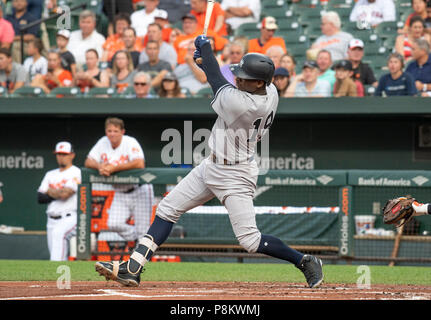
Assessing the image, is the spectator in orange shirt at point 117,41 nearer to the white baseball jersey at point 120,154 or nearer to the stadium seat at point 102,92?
the stadium seat at point 102,92

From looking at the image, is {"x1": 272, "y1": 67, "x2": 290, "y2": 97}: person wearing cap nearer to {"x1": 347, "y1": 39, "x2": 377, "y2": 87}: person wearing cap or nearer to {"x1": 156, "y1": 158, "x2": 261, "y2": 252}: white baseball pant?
{"x1": 347, "y1": 39, "x2": 377, "y2": 87}: person wearing cap

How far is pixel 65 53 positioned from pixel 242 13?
8.97 ft

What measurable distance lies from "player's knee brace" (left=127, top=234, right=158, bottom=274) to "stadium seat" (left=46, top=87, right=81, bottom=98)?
552cm

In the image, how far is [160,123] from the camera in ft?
37.5

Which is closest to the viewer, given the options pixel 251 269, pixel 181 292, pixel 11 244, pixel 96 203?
pixel 181 292

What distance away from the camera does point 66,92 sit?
10.7 meters

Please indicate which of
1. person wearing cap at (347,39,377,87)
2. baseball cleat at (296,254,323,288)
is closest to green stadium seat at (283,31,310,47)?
person wearing cap at (347,39,377,87)

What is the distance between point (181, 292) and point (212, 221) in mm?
3733

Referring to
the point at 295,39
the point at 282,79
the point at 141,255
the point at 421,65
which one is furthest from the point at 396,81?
the point at 141,255

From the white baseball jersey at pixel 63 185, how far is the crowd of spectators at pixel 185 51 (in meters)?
1.41

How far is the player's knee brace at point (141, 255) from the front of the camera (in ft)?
17.8

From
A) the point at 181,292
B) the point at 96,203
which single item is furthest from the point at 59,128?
the point at 181,292

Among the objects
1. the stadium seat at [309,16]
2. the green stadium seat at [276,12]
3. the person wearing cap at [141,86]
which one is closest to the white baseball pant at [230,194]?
the person wearing cap at [141,86]

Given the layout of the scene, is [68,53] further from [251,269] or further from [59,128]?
[251,269]
